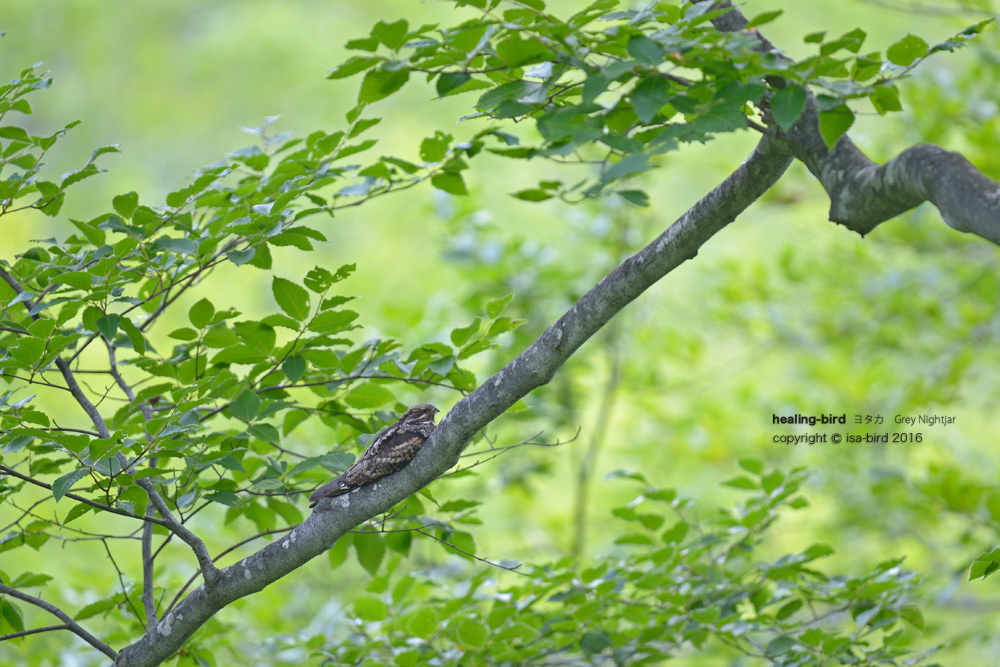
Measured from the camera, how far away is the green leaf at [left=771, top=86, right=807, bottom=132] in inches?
31.5

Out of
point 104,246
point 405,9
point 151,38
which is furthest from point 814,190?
point 151,38

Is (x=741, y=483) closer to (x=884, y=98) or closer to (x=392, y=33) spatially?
(x=884, y=98)

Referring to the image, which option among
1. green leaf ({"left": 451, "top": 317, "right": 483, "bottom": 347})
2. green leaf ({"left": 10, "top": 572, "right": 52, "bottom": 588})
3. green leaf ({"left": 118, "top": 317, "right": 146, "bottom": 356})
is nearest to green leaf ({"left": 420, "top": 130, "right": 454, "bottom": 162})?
green leaf ({"left": 451, "top": 317, "right": 483, "bottom": 347})

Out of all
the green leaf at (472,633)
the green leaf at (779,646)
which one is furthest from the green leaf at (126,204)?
the green leaf at (779,646)

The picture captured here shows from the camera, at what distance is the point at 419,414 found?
116 centimetres

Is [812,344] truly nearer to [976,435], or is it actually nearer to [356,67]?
[356,67]

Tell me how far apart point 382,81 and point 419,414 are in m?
0.49

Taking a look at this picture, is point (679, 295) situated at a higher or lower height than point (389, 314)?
higher

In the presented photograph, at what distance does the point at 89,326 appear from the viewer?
110 cm

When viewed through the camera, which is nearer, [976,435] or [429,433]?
[429,433]

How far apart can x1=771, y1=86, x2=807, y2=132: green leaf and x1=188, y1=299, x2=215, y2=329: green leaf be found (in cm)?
86

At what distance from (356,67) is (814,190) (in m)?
2.85

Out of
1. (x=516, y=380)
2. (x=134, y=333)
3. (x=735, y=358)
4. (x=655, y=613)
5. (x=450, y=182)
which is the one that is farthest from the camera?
(x=735, y=358)

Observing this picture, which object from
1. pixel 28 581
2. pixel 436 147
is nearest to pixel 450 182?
pixel 436 147
